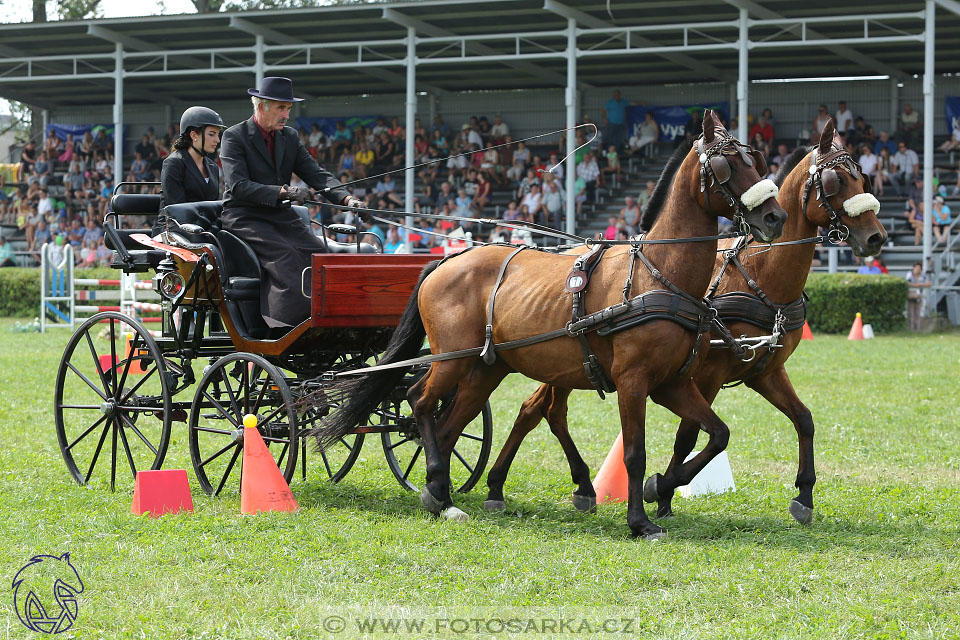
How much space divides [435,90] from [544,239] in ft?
25.2

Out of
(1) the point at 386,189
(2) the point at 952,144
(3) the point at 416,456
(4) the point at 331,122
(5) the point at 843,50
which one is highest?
(5) the point at 843,50

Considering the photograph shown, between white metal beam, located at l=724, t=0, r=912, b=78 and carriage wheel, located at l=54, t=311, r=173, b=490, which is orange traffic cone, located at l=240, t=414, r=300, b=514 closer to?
carriage wheel, located at l=54, t=311, r=173, b=490

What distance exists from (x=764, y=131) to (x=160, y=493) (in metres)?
20.0

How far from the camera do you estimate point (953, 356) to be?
15141mm

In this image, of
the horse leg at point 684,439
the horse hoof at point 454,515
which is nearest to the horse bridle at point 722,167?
the horse leg at point 684,439

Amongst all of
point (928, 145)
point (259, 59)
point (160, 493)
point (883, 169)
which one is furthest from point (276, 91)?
point (883, 169)

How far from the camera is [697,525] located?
6129 mm

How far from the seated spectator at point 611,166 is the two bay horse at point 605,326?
18.5 meters

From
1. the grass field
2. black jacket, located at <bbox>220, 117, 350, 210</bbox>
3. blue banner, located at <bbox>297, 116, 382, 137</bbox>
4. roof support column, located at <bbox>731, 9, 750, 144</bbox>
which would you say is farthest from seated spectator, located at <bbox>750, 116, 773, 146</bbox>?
black jacket, located at <bbox>220, 117, 350, 210</bbox>

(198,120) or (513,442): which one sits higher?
(198,120)

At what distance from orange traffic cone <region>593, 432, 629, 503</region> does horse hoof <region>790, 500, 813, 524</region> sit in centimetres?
109

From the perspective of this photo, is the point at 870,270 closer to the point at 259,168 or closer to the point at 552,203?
the point at 552,203

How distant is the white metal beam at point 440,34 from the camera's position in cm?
2203

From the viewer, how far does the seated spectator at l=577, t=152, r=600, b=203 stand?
2388 centimetres
